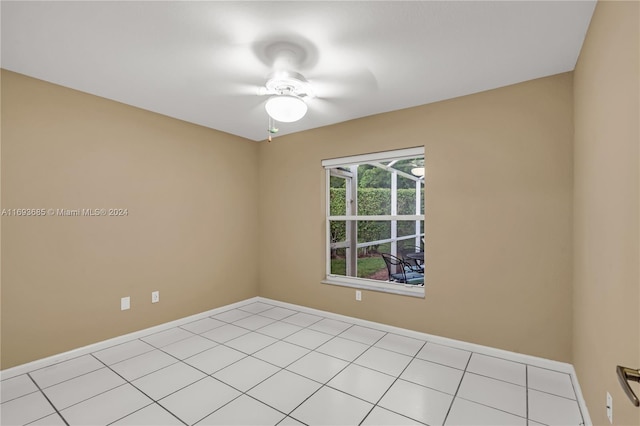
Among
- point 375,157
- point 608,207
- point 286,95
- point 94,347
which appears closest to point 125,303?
point 94,347

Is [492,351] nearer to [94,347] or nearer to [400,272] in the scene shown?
[400,272]

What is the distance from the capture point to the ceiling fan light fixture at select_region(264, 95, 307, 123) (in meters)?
2.34

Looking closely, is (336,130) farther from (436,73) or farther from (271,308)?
(271,308)

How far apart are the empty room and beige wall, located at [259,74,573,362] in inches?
0.7

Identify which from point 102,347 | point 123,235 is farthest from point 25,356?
point 123,235

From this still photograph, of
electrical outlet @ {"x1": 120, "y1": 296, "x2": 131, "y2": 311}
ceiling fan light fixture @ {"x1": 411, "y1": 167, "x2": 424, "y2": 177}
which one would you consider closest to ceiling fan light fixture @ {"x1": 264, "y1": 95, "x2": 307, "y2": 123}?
ceiling fan light fixture @ {"x1": 411, "y1": 167, "x2": 424, "y2": 177}

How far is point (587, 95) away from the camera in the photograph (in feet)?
6.31

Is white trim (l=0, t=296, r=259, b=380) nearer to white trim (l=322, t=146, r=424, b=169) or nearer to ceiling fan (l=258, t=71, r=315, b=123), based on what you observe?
white trim (l=322, t=146, r=424, b=169)

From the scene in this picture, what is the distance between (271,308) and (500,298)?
286 centimetres

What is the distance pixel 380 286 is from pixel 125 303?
2.78 m

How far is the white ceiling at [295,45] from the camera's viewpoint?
1.71 m

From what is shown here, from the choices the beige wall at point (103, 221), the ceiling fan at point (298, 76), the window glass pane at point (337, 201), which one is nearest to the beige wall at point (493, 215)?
the window glass pane at point (337, 201)

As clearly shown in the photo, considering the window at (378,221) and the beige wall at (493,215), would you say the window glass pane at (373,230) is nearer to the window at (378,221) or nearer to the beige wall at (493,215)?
the window at (378,221)

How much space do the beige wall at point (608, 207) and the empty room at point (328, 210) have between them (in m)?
0.02
